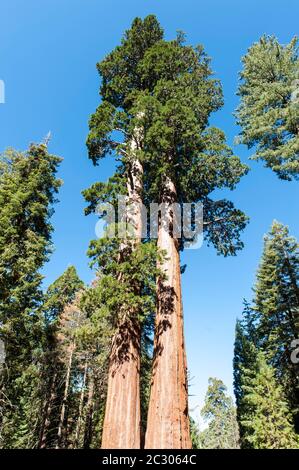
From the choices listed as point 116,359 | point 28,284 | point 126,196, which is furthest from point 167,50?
point 28,284

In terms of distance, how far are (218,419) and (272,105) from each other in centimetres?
4636

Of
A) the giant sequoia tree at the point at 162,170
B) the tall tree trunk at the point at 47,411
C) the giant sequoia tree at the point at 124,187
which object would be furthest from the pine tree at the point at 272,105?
the tall tree trunk at the point at 47,411

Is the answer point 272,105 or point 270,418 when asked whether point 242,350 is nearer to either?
point 270,418

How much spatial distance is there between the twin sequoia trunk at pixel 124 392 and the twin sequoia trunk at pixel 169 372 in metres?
0.29

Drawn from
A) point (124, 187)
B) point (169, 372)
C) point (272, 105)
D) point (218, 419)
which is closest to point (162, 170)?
point (124, 187)

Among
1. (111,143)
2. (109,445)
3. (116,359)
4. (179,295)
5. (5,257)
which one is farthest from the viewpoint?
(5,257)

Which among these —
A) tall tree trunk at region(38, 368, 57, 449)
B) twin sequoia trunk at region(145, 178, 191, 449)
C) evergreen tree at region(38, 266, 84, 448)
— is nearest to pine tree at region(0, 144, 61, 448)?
evergreen tree at region(38, 266, 84, 448)

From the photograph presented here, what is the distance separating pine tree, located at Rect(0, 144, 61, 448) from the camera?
36.3 feet

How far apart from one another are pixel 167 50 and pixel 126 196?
5008 mm

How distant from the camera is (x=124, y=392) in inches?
205

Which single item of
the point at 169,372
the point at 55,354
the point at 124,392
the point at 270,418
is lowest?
the point at 124,392

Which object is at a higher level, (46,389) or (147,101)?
(147,101)
